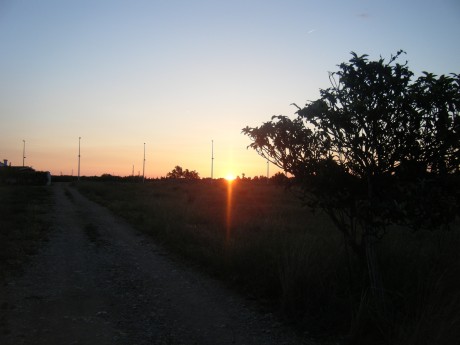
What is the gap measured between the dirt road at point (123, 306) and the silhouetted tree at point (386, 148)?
71.6 inches

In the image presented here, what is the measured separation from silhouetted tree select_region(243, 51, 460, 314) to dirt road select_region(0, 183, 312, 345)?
1.82 metres

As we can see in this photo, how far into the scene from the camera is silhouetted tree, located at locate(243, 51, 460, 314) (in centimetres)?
469

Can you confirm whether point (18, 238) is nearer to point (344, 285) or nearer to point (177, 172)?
point (344, 285)

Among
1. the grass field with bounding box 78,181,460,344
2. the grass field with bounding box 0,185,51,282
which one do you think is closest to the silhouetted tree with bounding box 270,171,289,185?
the grass field with bounding box 78,181,460,344

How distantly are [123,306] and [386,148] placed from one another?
13.3 feet

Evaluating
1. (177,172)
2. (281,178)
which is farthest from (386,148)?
(177,172)

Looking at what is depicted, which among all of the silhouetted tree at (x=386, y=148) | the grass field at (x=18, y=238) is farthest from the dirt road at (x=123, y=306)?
the silhouetted tree at (x=386, y=148)

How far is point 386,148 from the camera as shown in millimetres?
4941

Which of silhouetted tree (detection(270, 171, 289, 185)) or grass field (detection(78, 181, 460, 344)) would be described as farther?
silhouetted tree (detection(270, 171, 289, 185))

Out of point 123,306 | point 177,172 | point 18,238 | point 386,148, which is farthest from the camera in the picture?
point 177,172

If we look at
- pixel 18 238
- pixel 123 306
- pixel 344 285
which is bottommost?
pixel 123 306

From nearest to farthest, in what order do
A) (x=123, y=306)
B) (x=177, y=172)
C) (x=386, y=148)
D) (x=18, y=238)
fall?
(x=386, y=148) < (x=123, y=306) < (x=18, y=238) < (x=177, y=172)

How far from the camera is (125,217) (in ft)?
57.1

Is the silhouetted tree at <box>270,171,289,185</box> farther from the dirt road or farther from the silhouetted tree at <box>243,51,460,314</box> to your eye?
the dirt road
